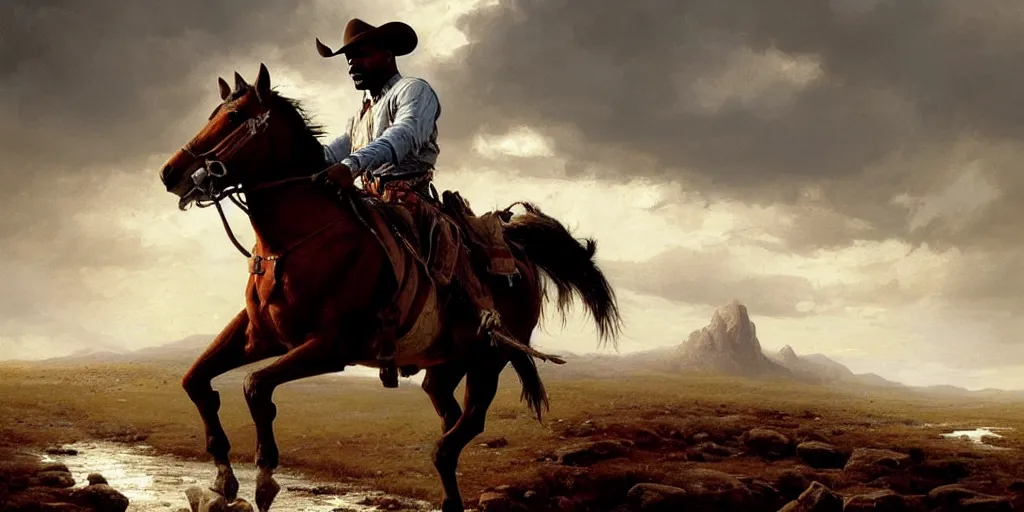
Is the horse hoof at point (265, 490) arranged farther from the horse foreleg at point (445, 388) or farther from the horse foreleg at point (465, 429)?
the horse foreleg at point (445, 388)

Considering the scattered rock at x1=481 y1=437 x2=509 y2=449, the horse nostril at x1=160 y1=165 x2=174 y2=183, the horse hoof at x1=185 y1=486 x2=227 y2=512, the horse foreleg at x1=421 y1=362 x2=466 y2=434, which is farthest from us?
the scattered rock at x1=481 y1=437 x2=509 y2=449

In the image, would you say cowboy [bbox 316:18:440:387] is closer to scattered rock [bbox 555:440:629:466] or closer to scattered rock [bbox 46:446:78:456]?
scattered rock [bbox 555:440:629:466]

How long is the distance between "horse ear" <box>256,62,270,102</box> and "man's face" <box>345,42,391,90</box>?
4.94 ft

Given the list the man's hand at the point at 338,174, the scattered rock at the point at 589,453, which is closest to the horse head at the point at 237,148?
the man's hand at the point at 338,174

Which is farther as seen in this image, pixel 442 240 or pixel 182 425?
pixel 182 425

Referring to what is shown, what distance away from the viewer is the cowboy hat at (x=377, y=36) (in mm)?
7867

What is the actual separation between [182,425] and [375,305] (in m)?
14.4

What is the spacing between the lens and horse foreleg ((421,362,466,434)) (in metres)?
8.98

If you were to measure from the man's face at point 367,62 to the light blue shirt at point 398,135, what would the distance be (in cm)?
15

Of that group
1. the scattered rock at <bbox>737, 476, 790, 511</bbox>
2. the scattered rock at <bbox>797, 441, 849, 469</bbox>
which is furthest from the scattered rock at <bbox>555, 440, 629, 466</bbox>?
the scattered rock at <bbox>737, 476, 790, 511</bbox>

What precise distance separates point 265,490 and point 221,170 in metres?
2.48

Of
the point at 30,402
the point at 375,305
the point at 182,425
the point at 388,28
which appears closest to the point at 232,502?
the point at 375,305

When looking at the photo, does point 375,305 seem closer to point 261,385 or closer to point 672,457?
point 261,385

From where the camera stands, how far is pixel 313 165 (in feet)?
22.9
